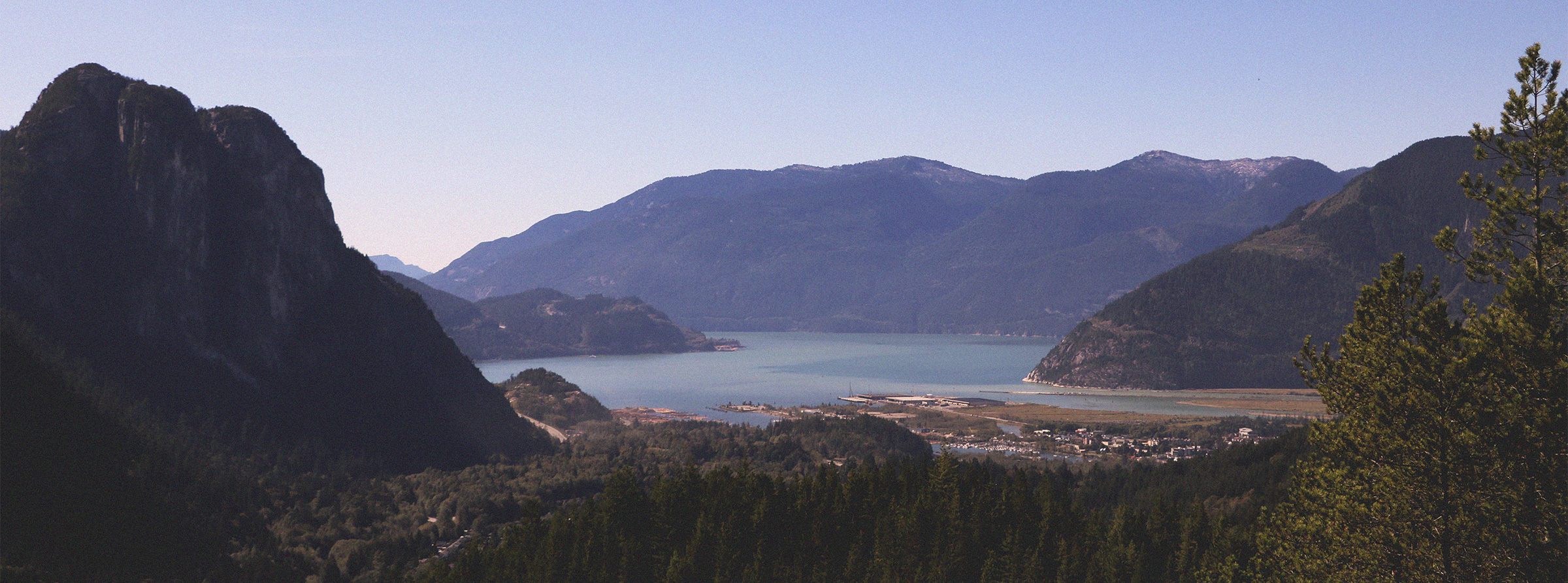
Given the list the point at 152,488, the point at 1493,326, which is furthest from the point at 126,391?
the point at 1493,326

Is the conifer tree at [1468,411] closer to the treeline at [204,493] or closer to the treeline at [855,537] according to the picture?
the treeline at [855,537]

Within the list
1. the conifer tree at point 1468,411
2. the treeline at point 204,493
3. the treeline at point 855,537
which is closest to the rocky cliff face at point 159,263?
the treeline at point 204,493

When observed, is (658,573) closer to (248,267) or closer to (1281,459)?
(1281,459)

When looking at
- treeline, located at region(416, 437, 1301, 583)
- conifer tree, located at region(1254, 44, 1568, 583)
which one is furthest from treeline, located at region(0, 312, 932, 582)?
conifer tree, located at region(1254, 44, 1568, 583)

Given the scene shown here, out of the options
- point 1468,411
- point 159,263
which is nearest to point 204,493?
point 159,263

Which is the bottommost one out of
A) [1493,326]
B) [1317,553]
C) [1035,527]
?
[1035,527]

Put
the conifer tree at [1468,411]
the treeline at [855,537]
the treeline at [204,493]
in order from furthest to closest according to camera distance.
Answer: the treeline at [204,493] → the treeline at [855,537] → the conifer tree at [1468,411]

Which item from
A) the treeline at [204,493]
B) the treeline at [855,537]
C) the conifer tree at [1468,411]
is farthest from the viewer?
the treeline at [204,493]

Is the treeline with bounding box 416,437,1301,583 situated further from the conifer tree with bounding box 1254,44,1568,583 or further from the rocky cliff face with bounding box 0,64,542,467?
the rocky cliff face with bounding box 0,64,542,467
